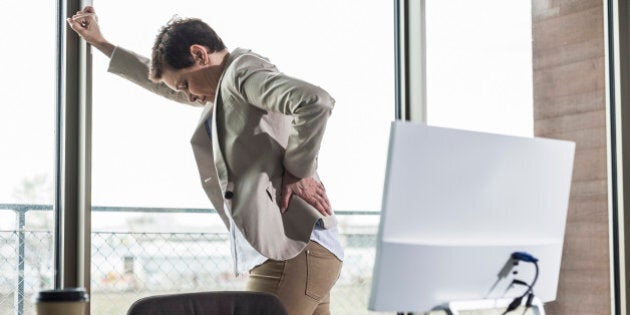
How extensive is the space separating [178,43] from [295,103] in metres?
0.44

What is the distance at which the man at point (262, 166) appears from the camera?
2.07 meters

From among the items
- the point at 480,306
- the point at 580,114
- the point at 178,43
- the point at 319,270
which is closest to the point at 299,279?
the point at 319,270

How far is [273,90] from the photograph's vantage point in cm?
198

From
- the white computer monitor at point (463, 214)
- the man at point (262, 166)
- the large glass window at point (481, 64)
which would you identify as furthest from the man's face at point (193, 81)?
the large glass window at point (481, 64)

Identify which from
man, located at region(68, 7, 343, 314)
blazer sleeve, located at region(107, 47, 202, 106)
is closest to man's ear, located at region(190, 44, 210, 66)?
man, located at region(68, 7, 343, 314)

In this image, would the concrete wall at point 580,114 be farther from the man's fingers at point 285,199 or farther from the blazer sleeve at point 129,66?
the blazer sleeve at point 129,66

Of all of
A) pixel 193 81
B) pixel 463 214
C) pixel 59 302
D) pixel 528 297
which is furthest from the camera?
pixel 193 81

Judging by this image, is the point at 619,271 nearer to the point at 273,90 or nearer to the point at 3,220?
the point at 273,90

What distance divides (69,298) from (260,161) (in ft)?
2.72

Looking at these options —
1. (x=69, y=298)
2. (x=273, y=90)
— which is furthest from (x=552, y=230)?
(x=69, y=298)

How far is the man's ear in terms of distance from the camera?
2203 mm

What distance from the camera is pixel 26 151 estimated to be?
93.9 inches

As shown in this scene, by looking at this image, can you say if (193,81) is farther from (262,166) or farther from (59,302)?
(59,302)

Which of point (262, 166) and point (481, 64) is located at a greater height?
point (481, 64)
